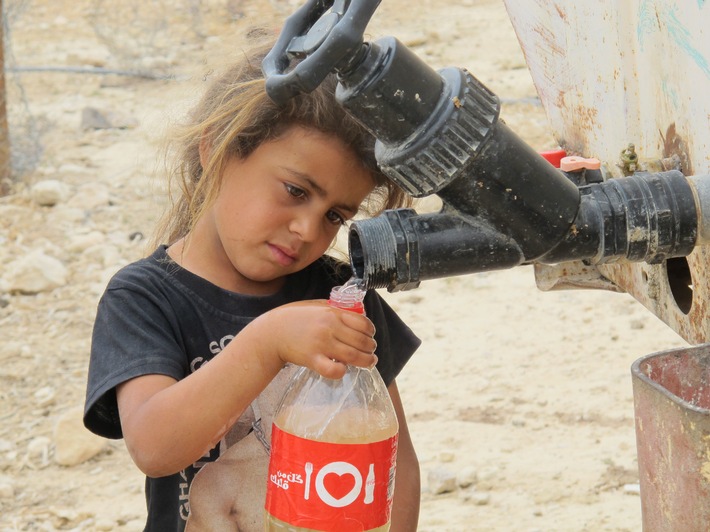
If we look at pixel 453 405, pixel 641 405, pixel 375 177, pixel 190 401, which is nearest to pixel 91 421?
pixel 190 401

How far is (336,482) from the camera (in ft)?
4.99

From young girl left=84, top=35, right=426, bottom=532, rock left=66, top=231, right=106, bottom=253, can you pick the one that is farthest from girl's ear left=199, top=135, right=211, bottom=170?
rock left=66, top=231, right=106, bottom=253

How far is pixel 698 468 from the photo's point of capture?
1.09m

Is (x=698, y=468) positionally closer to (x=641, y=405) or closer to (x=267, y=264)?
(x=641, y=405)

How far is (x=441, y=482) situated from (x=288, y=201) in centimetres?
160

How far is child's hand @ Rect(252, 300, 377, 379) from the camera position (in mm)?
1541

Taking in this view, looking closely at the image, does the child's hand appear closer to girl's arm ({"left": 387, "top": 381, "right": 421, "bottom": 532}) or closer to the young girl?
the young girl

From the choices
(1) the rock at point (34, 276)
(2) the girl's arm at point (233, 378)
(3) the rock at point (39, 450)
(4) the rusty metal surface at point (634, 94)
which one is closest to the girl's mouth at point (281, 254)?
(2) the girl's arm at point (233, 378)

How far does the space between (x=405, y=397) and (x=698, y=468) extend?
9.29ft

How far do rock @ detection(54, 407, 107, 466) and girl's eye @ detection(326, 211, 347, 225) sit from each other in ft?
6.22

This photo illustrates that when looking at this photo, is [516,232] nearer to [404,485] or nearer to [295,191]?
[295,191]

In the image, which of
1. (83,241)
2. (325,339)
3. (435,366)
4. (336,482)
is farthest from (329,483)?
(83,241)

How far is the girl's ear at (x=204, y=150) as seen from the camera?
2.10 meters

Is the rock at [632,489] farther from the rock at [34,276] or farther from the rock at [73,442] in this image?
the rock at [34,276]
